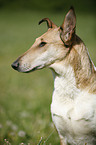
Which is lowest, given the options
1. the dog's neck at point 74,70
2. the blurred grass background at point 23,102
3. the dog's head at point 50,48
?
the blurred grass background at point 23,102

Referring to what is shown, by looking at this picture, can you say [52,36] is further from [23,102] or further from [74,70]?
→ [23,102]

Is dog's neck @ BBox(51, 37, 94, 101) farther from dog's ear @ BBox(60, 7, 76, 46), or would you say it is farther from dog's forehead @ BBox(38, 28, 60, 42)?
dog's forehead @ BBox(38, 28, 60, 42)

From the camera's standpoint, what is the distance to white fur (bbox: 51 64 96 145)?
2381mm

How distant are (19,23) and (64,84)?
73.6ft

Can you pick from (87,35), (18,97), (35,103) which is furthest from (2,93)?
(87,35)

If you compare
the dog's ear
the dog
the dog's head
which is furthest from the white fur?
the dog's ear

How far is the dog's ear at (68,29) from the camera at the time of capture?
243cm

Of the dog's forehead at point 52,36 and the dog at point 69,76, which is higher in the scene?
the dog's forehead at point 52,36

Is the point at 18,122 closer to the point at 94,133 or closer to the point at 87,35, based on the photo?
the point at 94,133

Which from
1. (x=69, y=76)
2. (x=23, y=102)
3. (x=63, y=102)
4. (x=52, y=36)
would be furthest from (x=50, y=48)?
(x=23, y=102)

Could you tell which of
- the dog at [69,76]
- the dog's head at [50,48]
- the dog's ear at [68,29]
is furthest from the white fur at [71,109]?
the dog's ear at [68,29]

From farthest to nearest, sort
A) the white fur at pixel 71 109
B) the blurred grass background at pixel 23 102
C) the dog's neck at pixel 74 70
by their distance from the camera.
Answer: the blurred grass background at pixel 23 102 → the dog's neck at pixel 74 70 → the white fur at pixel 71 109

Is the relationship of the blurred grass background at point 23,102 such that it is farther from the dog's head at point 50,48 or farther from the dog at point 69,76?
the dog's head at point 50,48

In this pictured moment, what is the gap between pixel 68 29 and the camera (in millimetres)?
2482
